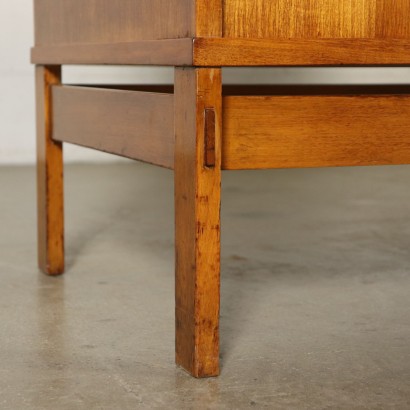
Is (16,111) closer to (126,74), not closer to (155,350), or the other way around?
(126,74)

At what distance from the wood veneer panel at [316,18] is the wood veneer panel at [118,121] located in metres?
0.15

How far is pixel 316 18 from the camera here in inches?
51.7

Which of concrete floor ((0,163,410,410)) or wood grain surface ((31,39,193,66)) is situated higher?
wood grain surface ((31,39,193,66))

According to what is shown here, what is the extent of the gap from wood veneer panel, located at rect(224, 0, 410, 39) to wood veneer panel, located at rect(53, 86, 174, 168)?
0.49ft

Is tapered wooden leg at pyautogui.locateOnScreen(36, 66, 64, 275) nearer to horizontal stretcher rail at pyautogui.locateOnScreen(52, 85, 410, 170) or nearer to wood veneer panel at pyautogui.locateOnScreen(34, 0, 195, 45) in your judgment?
wood veneer panel at pyautogui.locateOnScreen(34, 0, 195, 45)

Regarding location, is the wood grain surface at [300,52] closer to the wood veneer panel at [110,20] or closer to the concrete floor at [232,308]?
the wood veneer panel at [110,20]

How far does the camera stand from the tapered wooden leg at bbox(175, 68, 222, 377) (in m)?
1.24

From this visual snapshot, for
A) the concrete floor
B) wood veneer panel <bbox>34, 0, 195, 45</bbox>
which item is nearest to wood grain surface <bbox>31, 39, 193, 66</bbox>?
wood veneer panel <bbox>34, 0, 195, 45</bbox>

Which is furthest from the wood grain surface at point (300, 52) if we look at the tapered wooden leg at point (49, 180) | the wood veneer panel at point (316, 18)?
the tapered wooden leg at point (49, 180)

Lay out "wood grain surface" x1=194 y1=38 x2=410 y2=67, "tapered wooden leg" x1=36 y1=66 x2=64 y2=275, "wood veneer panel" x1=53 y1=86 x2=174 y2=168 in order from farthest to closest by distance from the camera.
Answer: "tapered wooden leg" x1=36 y1=66 x2=64 y2=275
"wood veneer panel" x1=53 y1=86 x2=174 y2=168
"wood grain surface" x1=194 y1=38 x2=410 y2=67

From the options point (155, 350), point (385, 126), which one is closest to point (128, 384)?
point (155, 350)

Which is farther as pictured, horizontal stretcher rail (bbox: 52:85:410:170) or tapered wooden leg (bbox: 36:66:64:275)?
tapered wooden leg (bbox: 36:66:64:275)

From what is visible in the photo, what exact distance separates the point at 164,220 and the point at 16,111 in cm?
149

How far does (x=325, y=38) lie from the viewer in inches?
50.9
